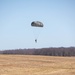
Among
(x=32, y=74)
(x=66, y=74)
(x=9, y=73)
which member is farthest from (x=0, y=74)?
(x=66, y=74)

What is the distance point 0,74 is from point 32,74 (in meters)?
3.76

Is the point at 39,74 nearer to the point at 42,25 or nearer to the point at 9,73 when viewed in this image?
the point at 9,73

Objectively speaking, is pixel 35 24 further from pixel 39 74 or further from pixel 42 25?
pixel 39 74

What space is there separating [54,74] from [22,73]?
3.80 meters

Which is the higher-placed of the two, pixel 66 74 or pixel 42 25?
pixel 42 25

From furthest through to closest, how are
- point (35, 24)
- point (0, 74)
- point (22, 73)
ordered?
point (35, 24)
point (22, 73)
point (0, 74)

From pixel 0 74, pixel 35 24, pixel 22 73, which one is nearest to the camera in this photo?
pixel 0 74

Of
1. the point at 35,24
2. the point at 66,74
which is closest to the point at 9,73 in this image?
the point at 66,74

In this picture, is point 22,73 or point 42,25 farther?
point 42,25

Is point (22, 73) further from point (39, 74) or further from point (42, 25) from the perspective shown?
point (42, 25)

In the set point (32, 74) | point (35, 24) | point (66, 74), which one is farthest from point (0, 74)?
point (35, 24)

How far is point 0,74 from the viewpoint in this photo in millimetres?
28250

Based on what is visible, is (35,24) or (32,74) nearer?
(32,74)

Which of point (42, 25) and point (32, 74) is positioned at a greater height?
point (42, 25)
